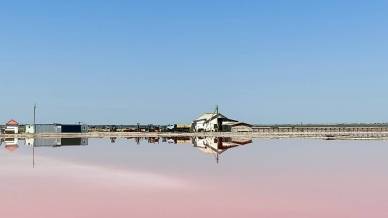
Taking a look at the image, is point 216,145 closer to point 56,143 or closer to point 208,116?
point 56,143

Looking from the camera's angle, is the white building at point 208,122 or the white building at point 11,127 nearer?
the white building at point 208,122

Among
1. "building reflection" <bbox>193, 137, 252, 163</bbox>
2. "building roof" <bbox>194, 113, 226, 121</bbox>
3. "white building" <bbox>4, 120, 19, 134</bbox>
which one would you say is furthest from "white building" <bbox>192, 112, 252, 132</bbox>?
"white building" <bbox>4, 120, 19, 134</bbox>

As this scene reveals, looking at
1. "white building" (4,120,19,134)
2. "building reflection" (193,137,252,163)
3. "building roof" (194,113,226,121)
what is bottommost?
"building reflection" (193,137,252,163)

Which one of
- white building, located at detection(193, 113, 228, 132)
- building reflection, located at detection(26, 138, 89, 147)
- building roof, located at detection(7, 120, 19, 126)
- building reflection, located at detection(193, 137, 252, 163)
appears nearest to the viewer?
building reflection, located at detection(193, 137, 252, 163)

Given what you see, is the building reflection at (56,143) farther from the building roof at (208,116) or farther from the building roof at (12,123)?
the building roof at (208,116)

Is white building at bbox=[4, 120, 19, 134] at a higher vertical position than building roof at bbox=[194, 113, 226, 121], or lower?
lower

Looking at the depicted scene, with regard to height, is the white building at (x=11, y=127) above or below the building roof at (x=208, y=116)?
below

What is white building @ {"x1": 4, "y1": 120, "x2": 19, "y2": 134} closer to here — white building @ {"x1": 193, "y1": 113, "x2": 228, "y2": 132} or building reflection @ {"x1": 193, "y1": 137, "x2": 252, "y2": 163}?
white building @ {"x1": 193, "y1": 113, "x2": 228, "y2": 132}

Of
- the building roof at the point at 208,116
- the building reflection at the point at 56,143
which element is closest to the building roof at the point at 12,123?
the building reflection at the point at 56,143

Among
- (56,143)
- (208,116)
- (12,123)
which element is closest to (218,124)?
(208,116)

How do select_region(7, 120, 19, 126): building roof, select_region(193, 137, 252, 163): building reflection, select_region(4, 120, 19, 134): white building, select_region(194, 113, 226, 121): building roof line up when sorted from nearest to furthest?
select_region(193, 137, 252, 163): building reflection, select_region(194, 113, 226, 121): building roof, select_region(4, 120, 19, 134): white building, select_region(7, 120, 19, 126): building roof

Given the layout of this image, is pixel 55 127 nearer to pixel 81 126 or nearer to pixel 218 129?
pixel 81 126

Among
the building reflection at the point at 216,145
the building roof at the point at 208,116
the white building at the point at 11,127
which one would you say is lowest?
the building reflection at the point at 216,145

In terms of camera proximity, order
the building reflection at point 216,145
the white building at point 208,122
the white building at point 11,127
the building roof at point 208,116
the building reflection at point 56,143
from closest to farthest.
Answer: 1. the building reflection at point 216,145
2. the building reflection at point 56,143
3. the white building at point 208,122
4. the building roof at point 208,116
5. the white building at point 11,127
